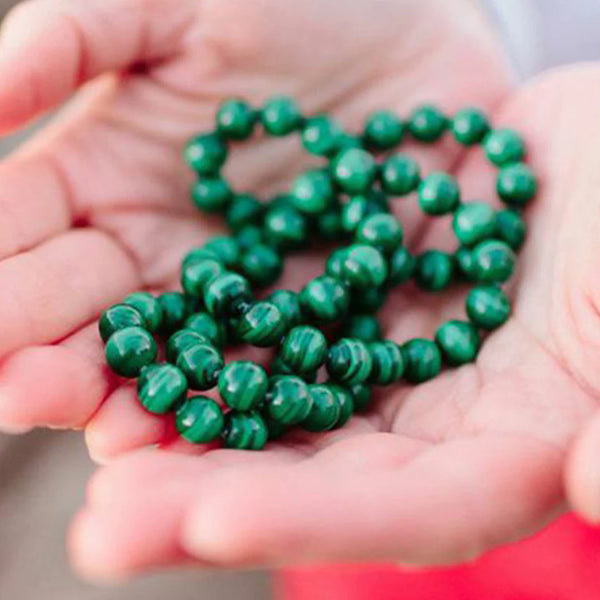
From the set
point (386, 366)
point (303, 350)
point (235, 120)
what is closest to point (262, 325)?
point (303, 350)

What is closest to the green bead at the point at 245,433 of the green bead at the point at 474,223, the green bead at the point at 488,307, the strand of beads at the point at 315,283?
the strand of beads at the point at 315,283

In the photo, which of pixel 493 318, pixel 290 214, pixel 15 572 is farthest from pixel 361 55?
pixel 15 572

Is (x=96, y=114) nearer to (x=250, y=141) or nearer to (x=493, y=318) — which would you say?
(x=250, y=141)

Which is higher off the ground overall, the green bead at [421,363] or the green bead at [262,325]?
the green bead at [262,325]

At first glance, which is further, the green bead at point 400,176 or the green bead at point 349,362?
the green bead at point 400,176

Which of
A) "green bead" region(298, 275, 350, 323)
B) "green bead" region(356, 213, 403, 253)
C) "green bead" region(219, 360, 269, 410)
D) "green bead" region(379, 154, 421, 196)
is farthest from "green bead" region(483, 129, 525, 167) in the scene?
"green bead" region(219, 360, 269, 410)

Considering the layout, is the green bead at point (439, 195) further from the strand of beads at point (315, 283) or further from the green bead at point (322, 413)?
the green bead at point (322, 413)

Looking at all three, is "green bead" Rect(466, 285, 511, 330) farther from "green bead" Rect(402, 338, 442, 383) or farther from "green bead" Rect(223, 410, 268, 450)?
"green bead" Rect(223, 410, 268, 450)
